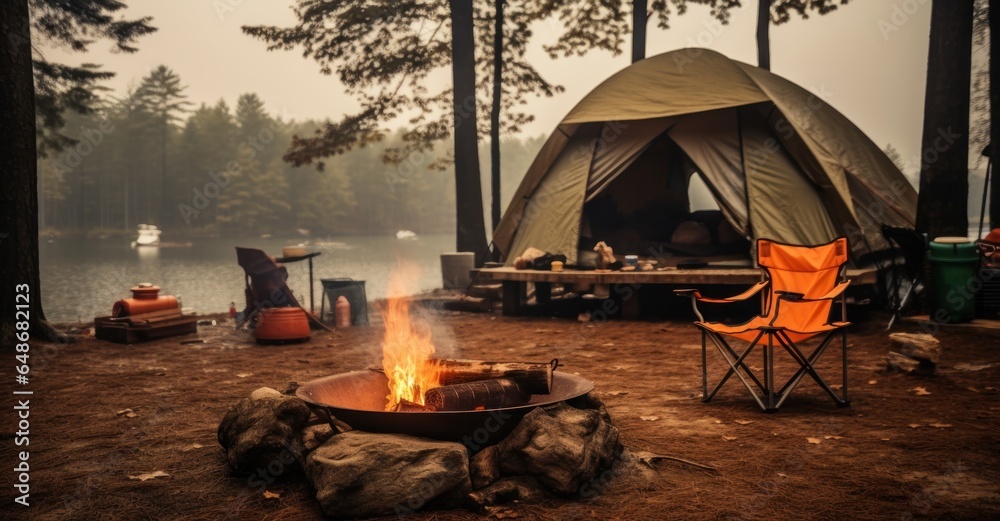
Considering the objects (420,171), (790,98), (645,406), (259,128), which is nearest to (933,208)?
(790,98)

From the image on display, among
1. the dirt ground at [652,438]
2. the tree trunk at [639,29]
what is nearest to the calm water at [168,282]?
the dirt ground at [652,438]

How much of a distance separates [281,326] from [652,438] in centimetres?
481

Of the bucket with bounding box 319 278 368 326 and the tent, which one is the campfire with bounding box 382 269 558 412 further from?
the tent

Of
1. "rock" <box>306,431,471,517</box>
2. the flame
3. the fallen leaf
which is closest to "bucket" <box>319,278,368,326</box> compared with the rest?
the flame

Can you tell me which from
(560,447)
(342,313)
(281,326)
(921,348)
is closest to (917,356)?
(921,348)

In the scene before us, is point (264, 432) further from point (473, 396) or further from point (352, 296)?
point (352, 296)

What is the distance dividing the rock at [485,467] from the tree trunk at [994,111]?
9.32 meters

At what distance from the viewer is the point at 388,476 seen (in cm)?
284

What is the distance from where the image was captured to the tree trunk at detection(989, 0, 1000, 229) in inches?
370

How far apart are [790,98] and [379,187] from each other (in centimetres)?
6763

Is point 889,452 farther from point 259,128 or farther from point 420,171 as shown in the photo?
point 420,171

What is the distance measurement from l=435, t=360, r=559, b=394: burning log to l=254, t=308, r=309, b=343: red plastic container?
167 inches

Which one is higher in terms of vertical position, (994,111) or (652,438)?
(994,111)

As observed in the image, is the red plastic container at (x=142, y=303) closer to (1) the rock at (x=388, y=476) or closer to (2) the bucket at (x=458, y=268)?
(2) the bucket at (x=458, y=268)
